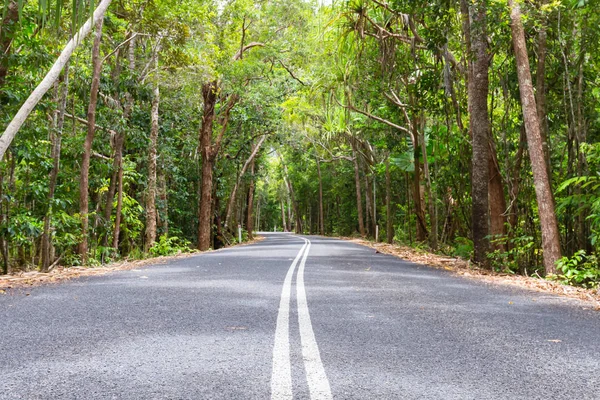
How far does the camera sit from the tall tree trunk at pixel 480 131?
41.8 ft

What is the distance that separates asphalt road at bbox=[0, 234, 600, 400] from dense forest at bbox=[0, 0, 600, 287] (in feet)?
7.94

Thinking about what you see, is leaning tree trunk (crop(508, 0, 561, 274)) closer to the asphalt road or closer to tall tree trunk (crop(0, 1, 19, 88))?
the asphalt road

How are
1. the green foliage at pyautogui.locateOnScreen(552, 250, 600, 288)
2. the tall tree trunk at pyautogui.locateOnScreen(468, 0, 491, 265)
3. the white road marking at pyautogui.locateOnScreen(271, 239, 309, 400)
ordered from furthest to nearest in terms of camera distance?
the tall tree trunk at pyautogui.locateOnScreen(468, 0, 491, 265) < the green foliage at pyautogui.locateOnScreen(552, 250, 600, 288) < the white road marking at pyautogui.locateOnScreen(271, 239, 309, 400)

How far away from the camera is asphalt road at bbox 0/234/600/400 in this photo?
11.3ft

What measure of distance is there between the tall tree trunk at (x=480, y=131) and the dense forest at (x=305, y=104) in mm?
47

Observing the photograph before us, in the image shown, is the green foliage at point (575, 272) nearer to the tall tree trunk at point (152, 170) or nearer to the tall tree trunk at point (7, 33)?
the tall tree trunk at point (7, 33)

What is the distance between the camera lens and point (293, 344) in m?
4.59

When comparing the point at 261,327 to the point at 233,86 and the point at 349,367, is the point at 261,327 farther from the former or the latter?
the point at 233,86

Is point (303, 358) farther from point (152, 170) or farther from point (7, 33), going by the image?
point (152, 170)

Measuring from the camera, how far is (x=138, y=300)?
6.93 m

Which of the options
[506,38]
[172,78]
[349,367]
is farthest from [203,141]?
[349,367]

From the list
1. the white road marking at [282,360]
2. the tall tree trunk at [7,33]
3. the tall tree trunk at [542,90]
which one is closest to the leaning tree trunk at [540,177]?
the tall tree trunk at [542,90]

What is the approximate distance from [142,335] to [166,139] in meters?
18.3

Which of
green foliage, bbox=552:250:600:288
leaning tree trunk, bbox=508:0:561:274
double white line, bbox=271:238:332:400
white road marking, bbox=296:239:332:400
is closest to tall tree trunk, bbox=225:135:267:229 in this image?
leaning tree trunk, bbox=508:0:561:274
